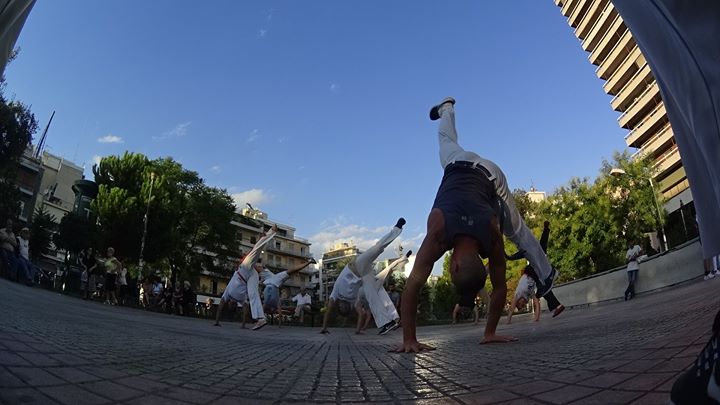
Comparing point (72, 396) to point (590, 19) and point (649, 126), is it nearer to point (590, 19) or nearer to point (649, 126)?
point (649, 126)

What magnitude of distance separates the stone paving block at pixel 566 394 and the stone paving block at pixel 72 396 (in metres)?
1.65

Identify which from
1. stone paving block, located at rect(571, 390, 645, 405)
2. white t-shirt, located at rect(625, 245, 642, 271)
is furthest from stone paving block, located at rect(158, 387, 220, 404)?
white t-shirt, located at rect(625, 245, 642, 271)

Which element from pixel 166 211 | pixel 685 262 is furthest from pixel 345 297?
pixel 166 211

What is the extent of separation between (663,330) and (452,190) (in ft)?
5.85

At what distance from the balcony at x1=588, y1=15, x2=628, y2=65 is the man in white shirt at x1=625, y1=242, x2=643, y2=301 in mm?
4800

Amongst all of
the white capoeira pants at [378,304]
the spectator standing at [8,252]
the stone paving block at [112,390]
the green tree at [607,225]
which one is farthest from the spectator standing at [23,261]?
the green tree at [607,225]

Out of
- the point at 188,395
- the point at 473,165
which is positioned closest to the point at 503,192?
the point at 473,165

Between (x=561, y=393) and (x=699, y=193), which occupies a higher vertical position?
(x=699, y=193)

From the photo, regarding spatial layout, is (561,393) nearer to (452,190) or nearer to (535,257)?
(452,190)

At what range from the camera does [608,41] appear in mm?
7121

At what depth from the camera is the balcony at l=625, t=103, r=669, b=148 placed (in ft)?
11.6

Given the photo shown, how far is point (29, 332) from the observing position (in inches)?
110

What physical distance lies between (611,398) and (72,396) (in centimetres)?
194

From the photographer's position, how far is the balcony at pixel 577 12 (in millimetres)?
9250
